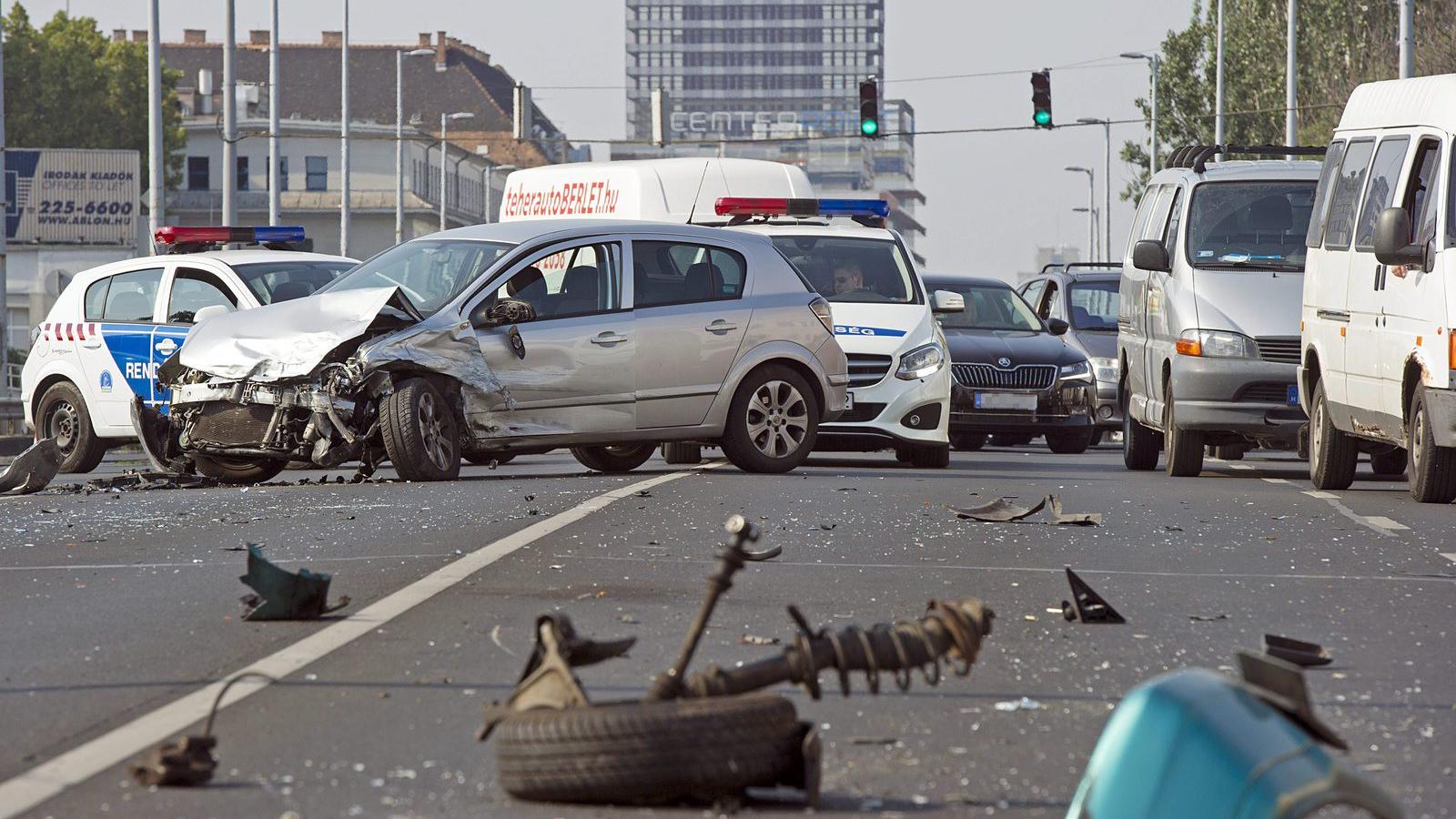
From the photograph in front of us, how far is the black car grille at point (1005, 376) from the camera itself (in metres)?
20.2

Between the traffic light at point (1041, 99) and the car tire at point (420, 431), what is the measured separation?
88.6 feet

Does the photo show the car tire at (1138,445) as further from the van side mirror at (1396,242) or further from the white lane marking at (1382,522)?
the white lane marking at (1382,522)

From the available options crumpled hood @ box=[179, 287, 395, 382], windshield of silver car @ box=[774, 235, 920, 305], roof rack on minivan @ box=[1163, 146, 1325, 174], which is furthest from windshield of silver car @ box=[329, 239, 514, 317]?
roof rack on minivan @ box=[1163, 146, 1325, 174]

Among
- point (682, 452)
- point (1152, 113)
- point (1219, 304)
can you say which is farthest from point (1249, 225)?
point (1152, 113)

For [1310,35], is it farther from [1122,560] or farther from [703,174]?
[1122,560]

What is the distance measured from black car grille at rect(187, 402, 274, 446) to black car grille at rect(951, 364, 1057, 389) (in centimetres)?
811

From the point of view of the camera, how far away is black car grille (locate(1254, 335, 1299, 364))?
15.6m

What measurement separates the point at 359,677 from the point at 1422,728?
2.66 m

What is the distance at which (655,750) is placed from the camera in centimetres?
423

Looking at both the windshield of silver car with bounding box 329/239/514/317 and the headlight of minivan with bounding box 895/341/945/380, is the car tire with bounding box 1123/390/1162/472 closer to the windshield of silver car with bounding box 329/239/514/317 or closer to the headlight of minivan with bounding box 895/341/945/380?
the headlight of minivan with bounding box 895/341/945/380

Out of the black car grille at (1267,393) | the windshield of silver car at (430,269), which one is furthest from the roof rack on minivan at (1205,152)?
the windshield of silver car at (430,269)

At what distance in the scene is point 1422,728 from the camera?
5.39 metres

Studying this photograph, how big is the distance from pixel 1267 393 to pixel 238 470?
22.7 ft

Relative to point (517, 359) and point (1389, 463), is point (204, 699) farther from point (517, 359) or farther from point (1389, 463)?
point (1389, 463)
